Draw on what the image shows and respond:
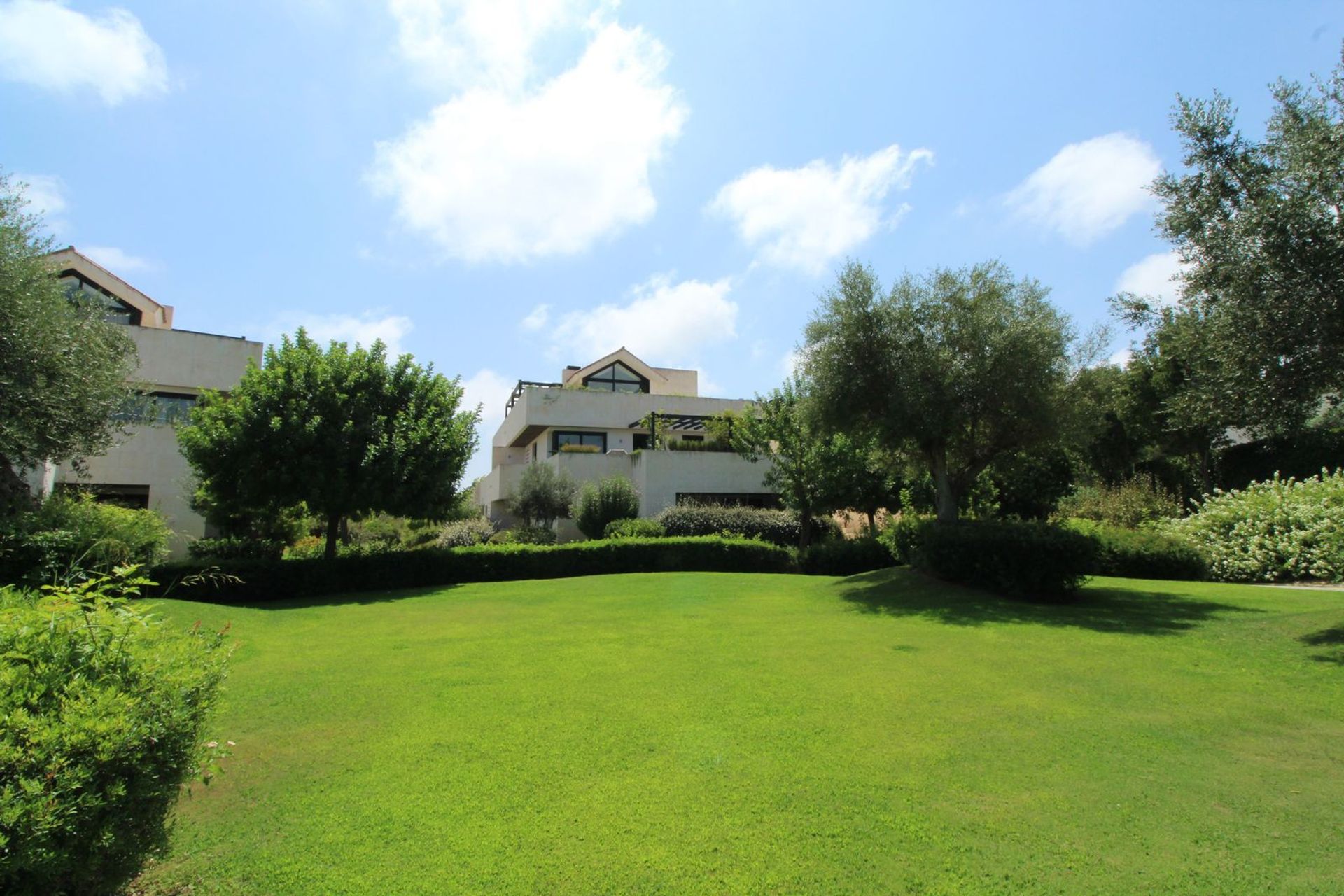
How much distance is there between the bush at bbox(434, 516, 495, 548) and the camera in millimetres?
29875

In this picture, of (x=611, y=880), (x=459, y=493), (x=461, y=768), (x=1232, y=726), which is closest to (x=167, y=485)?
(x=459, y=493)

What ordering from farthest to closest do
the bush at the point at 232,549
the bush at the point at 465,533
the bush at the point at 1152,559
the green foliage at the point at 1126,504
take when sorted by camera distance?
the bush at the point at 465,533 → the green foliage at the point at 1126,504 → the bush at the point at 232,549 → the bush at the point at 1152,559

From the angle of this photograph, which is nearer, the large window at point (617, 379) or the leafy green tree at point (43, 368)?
the leafy green tree at point (43, 368)

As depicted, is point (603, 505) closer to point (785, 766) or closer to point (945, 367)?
point (945, 367)

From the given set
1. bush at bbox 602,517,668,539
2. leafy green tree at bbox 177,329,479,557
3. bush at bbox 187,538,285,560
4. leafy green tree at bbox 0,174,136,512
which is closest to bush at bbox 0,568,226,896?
leafy green tree at bbox 0,174,136,512

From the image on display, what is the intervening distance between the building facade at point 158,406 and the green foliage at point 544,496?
10.8 metres

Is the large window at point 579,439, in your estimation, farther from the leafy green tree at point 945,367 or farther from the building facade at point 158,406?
the leafy green tree at point 945,367

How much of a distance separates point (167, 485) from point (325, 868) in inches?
937

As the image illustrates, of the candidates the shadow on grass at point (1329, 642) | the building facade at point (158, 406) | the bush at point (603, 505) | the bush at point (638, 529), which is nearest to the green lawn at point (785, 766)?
the shadow on grass at point (1329, 642)

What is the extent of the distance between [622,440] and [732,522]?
11572 millimetres

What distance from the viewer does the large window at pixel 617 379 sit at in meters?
41.6

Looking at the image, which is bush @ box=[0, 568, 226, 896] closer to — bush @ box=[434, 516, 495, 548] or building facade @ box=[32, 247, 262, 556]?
building facade @ box=[32, 247, 262, 556]

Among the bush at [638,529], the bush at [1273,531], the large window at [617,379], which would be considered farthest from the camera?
the large window at [617,379]

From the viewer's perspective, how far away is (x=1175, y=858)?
12.2ft
